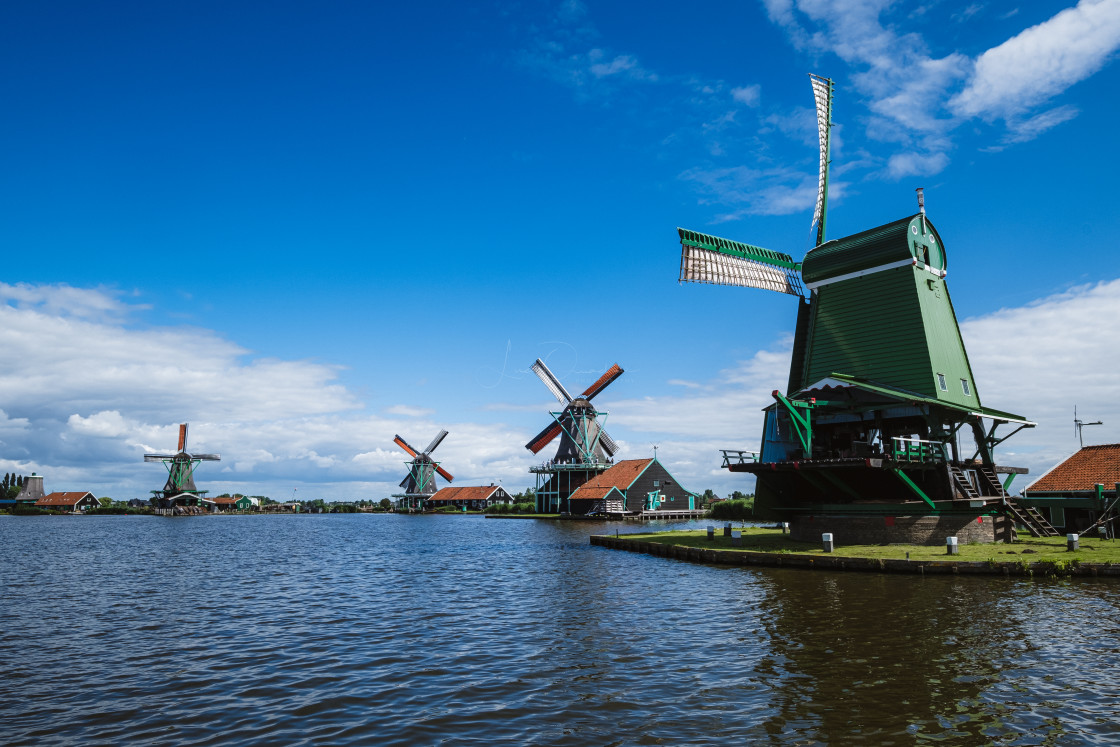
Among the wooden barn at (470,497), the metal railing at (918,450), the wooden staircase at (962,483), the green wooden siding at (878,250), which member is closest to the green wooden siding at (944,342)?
the green wooden siding at (878,250)

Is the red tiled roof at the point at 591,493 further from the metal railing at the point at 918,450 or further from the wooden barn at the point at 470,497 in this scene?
the metal railing at the point at 918,450

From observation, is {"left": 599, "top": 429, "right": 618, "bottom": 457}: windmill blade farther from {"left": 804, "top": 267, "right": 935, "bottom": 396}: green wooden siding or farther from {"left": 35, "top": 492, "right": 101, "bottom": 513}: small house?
{"left": 35, "top": 492, "right": 101, "bottom": 513}: small house

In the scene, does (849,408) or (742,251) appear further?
(742,251)

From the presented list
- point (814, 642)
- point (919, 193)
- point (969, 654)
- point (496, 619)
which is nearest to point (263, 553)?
point (496, 619)

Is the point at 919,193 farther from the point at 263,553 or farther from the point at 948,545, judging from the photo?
the point at 263,553

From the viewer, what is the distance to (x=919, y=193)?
109 feet

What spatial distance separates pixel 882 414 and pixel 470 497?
9390 centimetres

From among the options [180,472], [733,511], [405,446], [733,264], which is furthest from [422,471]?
[733,264]

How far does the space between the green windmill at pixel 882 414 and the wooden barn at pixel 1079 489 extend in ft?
8.80

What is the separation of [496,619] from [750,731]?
9.81 meters

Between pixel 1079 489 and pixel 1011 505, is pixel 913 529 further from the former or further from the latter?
pixel 1079 489

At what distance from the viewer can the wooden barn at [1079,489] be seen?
31.5 meters

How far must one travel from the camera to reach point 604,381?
85062 mm

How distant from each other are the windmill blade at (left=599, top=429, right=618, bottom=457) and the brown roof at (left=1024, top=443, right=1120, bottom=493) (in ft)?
189
